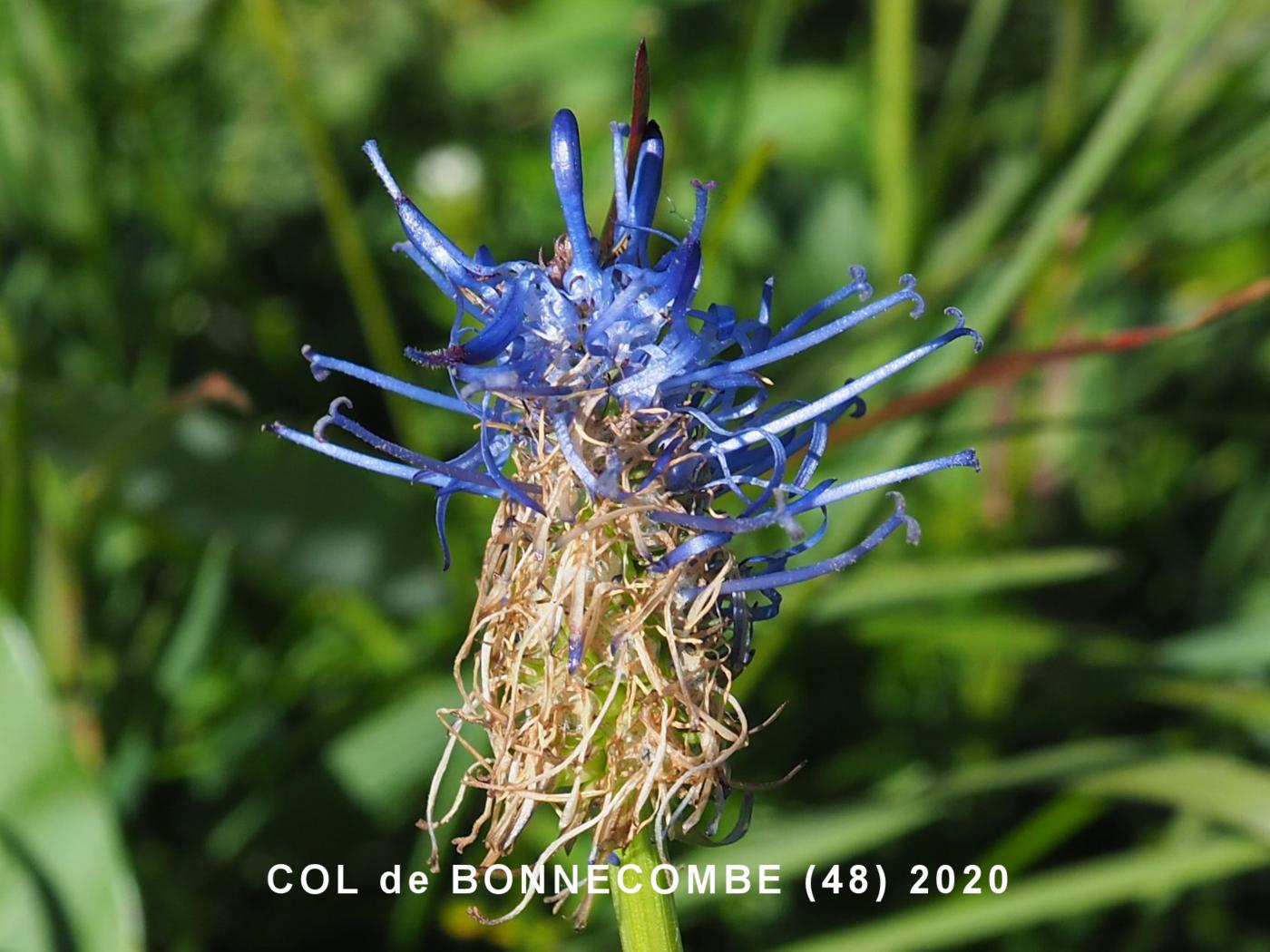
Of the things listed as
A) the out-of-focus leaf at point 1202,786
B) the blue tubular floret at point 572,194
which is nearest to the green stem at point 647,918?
the blue tubular floret at point 572,194

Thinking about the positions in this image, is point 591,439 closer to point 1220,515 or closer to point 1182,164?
point 1182,164

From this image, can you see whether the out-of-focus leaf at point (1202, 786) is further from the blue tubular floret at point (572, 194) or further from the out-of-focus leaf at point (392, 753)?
the blue tubular floret at point (572, 194)

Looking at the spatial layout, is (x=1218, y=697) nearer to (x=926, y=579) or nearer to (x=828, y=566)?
(x=926, y=579)

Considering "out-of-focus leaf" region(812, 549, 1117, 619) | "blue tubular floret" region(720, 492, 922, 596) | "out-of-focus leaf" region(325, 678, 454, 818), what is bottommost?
"blue tubular floret" region(720, 492, 922, 596)

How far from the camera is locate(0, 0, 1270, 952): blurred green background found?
1.05 meters

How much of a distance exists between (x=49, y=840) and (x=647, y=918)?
1.53 feet

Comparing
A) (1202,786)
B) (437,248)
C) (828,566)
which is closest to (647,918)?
(828,566)

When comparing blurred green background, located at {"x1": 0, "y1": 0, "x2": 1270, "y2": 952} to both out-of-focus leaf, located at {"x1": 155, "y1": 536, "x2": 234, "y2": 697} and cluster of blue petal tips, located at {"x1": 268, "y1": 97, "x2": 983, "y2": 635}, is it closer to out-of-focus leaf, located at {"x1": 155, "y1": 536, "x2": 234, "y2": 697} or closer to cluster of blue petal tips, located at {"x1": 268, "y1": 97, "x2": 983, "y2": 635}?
out-of-focus leaf, located at {"x1": 155, "y1": 536, "x2": 234, "y2": 697}

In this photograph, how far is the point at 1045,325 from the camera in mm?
1392

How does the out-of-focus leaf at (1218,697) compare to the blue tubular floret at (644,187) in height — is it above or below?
above

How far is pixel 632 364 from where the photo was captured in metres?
0.55

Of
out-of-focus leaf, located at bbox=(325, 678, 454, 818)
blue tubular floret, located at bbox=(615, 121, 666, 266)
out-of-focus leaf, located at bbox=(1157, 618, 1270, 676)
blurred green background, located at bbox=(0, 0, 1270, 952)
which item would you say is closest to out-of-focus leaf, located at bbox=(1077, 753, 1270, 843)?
blurred green background, located at bbox=(0, 0, 1270, 952)

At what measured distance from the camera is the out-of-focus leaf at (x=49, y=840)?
811mm

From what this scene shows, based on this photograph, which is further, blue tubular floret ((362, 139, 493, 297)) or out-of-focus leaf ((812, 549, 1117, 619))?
out-of-focus leaf ((812, 549, 1117, 619))
